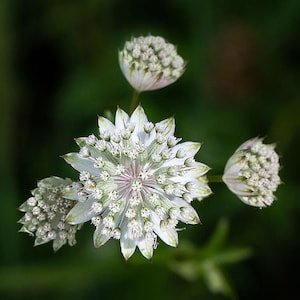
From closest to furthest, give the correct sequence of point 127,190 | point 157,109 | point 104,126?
point 104,126 → point 127,190 → point 157,109

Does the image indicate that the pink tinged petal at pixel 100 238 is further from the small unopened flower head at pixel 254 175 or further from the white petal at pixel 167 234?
the small unopened flower head at pixel 254 175

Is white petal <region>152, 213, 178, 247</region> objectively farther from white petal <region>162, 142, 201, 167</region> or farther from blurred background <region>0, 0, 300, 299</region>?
blurred background <region>0, 0, 300, 299</region>

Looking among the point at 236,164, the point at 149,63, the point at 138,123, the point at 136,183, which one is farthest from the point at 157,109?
the point at 136,183

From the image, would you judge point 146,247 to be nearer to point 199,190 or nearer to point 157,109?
point 199,190

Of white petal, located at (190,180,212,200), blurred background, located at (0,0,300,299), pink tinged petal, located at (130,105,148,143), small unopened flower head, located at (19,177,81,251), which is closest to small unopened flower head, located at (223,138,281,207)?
white petal, located at (190,180,212,200)

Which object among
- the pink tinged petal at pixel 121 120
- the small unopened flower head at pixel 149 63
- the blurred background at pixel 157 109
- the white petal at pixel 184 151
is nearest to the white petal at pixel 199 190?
the white petal at pixel 184 151
